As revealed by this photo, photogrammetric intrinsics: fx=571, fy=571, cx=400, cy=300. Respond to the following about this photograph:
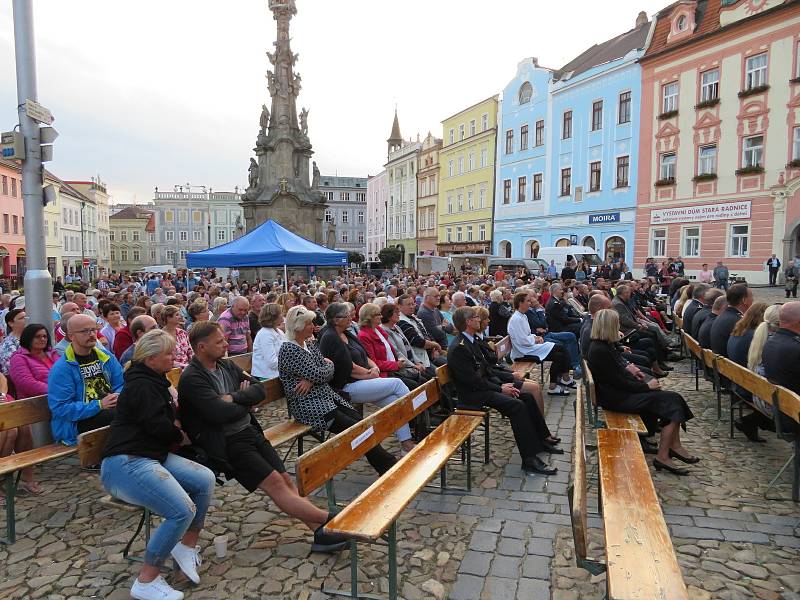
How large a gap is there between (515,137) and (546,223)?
23.6ft

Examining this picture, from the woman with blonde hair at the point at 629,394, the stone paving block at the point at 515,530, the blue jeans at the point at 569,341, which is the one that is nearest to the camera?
the stone paving block at the point at 515,530

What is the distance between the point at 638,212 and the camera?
30.3 meters

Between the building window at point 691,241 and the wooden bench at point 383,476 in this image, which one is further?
the building window at point 691,241

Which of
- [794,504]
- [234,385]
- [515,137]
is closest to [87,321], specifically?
[234,385]

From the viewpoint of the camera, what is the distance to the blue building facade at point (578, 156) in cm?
3114

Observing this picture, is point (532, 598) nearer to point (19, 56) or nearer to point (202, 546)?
point (202, 546)

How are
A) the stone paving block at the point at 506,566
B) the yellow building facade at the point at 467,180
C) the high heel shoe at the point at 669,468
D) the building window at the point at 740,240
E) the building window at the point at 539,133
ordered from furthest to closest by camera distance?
the yellow building facade at the point at 467,180
the building window at the point at 539,133
the building window at the point at 740,240
the high heel shoe at the point at 669,468
the stone paving block at the point at 506,566

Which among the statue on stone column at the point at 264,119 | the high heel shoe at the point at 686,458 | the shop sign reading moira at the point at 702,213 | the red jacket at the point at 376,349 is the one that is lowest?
the high heel shoe at the point at 686,458

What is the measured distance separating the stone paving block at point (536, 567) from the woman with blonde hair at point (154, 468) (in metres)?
2.16

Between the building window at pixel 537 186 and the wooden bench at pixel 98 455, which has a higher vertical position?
the building window at pixel 537 186

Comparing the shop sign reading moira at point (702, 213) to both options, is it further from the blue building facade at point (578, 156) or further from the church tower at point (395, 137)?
the church tower at point (395, 137)

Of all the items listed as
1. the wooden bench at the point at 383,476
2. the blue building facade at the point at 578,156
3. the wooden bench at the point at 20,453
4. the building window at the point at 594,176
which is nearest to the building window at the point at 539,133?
the blue building facade at the point at 578,156

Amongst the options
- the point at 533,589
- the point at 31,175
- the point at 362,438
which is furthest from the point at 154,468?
the point at 31,175

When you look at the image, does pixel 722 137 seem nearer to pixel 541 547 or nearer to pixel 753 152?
pixel 753 152
